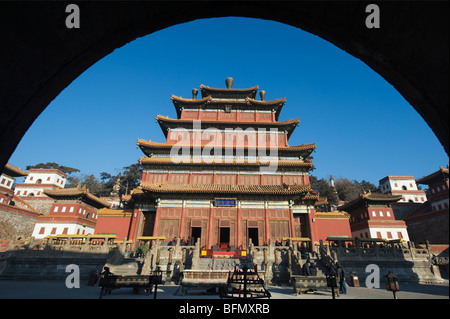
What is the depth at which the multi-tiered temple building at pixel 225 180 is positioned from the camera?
20050 millimetres

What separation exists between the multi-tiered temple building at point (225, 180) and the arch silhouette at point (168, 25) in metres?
18.0

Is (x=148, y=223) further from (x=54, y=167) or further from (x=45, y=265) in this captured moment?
(x=54, y=167)

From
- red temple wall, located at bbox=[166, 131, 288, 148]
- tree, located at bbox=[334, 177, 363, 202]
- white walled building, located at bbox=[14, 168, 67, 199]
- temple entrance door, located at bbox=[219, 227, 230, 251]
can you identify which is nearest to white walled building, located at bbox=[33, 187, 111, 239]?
white walled building, located at bbox=[14, 168, 67, 199]

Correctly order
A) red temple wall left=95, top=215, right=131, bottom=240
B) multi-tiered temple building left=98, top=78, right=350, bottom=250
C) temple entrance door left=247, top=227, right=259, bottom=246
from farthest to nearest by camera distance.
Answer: red temple wall left=95, top=215, right=131, bottom=240 → temple entrance door left=247, top=227, right=259, bottom=246 → multi-tiered temple building left=98, top=78, right=350, bottom=250

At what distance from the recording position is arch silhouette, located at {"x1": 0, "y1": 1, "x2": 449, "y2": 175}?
6.21 ft

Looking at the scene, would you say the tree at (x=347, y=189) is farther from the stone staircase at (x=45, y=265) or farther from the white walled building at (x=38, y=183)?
the white walled building at (x=38, y=183)

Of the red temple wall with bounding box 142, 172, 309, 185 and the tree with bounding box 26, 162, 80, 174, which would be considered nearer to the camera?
the red temple wall with bounding box 142, 172, 309, 185

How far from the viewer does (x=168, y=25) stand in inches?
107

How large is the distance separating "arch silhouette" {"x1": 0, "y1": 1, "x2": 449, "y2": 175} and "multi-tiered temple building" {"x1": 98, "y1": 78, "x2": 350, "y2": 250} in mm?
17977

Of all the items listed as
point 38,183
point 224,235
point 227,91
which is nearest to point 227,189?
point 224,235

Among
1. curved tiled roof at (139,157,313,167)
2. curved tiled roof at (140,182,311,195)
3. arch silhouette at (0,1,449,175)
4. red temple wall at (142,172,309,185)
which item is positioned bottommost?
arch silhouette at (0,1,449,175)

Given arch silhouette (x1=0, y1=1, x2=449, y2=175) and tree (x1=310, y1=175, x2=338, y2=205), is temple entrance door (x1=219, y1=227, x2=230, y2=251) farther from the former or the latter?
tree (x1=310, y1=175, x2=338, y2=205)

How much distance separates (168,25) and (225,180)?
20.3 meters

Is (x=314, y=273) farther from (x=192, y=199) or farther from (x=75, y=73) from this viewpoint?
(x=75, y=73)
